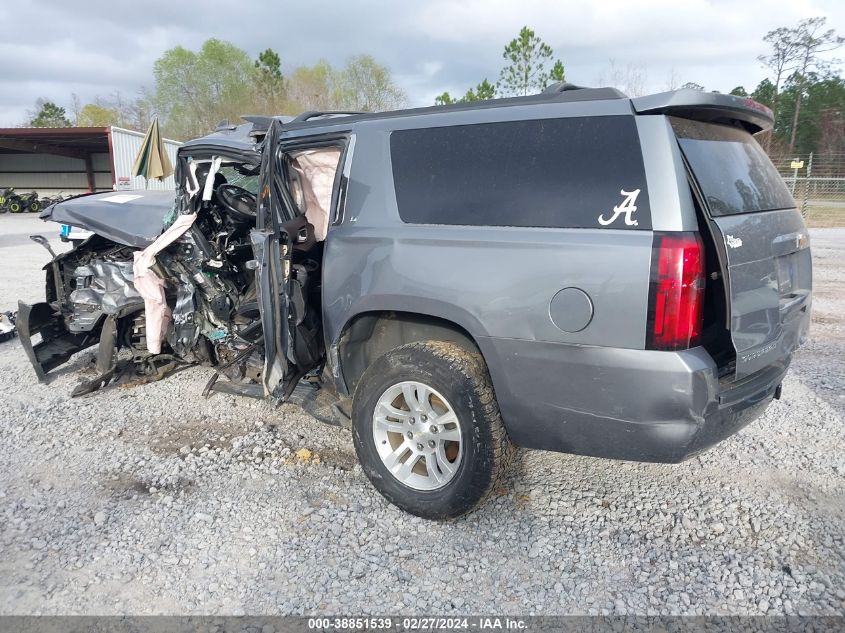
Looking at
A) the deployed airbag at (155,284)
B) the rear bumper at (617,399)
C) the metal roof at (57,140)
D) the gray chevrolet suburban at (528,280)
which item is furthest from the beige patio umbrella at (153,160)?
the metal roof at (57,140)

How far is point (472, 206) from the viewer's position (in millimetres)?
2967

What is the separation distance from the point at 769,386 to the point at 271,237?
9.13ft

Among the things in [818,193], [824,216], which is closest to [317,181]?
[824,216]

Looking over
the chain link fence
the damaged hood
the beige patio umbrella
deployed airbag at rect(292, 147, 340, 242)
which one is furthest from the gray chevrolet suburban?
the chain link fence

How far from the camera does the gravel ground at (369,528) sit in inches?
103

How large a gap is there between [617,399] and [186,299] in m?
3.40

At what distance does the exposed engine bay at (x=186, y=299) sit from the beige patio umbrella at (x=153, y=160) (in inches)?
304

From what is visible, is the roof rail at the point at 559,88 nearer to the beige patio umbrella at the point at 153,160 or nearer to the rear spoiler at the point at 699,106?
the rear spoiler at the point at 699,106

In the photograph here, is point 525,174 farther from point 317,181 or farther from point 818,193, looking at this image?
point 818,193

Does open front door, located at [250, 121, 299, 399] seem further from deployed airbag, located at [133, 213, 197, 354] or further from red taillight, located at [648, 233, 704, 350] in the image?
red taillight, located at [648, 233, 704, 350]

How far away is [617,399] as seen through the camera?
2574mm

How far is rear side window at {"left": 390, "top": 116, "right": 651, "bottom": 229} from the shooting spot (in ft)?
8.45

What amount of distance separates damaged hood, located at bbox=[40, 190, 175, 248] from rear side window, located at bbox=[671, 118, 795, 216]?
12.7 ft

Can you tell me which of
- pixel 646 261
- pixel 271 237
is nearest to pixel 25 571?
pixel 271 237
